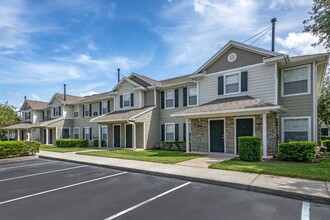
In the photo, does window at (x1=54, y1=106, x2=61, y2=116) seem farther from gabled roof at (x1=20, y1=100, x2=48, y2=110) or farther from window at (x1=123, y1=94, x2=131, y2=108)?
window at (x1=123, y1=94, x2=131, y2=108)

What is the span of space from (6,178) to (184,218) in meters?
8.00

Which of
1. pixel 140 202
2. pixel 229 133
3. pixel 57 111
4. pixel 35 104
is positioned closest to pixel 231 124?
pixel 229 133

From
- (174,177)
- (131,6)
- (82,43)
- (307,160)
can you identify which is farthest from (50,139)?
(307,160)

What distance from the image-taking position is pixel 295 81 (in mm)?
12953

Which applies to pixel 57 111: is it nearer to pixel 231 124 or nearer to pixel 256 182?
pixel 231 124

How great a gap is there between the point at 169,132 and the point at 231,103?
7.06 m

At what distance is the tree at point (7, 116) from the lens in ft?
114

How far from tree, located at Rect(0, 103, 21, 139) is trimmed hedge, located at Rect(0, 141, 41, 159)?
23.9m

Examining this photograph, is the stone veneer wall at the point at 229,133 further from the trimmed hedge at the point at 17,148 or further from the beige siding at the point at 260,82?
the trimmed hedge at the point at 17,148

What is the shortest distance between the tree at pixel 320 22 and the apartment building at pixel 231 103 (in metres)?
1.05

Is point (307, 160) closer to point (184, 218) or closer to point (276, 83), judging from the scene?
point (276, 83)

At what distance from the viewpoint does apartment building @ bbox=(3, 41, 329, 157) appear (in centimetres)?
1241

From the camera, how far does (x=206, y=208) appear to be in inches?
200

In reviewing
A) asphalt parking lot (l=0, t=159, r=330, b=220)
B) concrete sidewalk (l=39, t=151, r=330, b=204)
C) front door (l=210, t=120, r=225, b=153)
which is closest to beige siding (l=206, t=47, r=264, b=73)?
front door (l=210, t=120, r=225, b=153)
